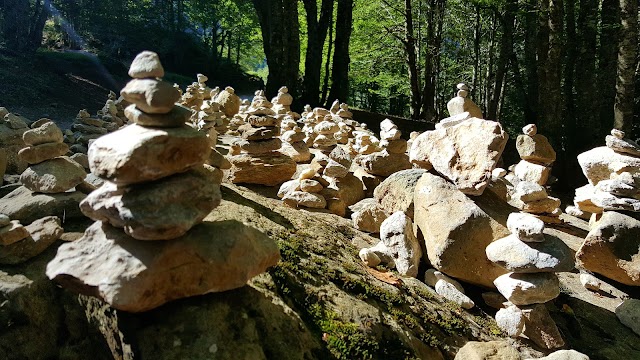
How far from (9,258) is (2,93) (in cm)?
1542

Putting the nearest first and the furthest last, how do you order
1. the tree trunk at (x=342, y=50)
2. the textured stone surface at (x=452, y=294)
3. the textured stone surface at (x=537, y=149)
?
the textured stone surface at (x=452, y=294) → the textured stone surface at (x=537, y=149) → the tree trunk at (x=342, y=50)

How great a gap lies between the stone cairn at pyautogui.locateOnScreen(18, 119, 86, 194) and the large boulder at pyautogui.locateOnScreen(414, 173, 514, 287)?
3.19 meters

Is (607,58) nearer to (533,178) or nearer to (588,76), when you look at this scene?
(588,76)

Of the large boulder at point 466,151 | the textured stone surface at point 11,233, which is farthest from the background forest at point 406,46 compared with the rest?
the textured stone surface at point 11,233

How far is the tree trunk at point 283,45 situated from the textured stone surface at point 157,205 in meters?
12.5

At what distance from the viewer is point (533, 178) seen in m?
7.33

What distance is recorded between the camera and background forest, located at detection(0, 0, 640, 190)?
31.9ft

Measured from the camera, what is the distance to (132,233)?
7.20 feet

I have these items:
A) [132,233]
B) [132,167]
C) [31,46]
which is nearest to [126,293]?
[132,233]

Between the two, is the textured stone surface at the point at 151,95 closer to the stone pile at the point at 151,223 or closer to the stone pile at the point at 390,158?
the stone pile at the point at 151,223

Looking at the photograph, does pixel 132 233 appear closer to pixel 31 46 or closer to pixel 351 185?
pixel 351 185

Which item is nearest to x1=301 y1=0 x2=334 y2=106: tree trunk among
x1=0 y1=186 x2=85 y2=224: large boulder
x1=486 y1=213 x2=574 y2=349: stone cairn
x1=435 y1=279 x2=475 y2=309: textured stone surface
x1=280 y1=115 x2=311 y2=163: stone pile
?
x1=280 y1=115 x2=311 y2=163: stone pile

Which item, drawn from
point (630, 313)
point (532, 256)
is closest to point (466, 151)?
point (532, 256)

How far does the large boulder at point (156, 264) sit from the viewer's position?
2158 millimetres
